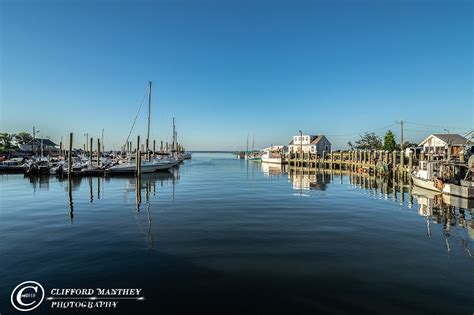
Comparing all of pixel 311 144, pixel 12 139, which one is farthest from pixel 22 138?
pixel 311 144

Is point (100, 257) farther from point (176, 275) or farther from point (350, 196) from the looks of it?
point (350, 196)

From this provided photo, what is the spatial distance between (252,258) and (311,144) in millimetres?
90487

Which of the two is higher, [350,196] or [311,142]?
[311,142]

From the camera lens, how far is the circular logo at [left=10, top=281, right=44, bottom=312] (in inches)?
257

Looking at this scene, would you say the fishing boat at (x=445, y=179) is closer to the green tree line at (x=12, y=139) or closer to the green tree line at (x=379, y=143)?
the green tree line at (x=379, y=143)

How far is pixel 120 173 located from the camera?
4638 cm

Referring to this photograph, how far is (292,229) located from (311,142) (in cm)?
8778

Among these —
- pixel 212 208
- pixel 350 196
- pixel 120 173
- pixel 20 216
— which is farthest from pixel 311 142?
pixel 20 216

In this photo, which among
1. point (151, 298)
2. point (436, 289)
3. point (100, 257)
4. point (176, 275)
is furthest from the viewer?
point (100, 257)

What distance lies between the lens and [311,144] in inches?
3760

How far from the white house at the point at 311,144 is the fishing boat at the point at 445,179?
6348 cm

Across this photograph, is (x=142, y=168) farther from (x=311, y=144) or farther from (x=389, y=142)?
(x=389, y=142)

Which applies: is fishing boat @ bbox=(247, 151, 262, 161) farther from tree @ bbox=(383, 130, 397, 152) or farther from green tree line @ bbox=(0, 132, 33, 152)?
green tree line @ bbox=(0, 132, 33, 152)

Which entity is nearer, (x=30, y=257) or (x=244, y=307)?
(x=244, y=307)
